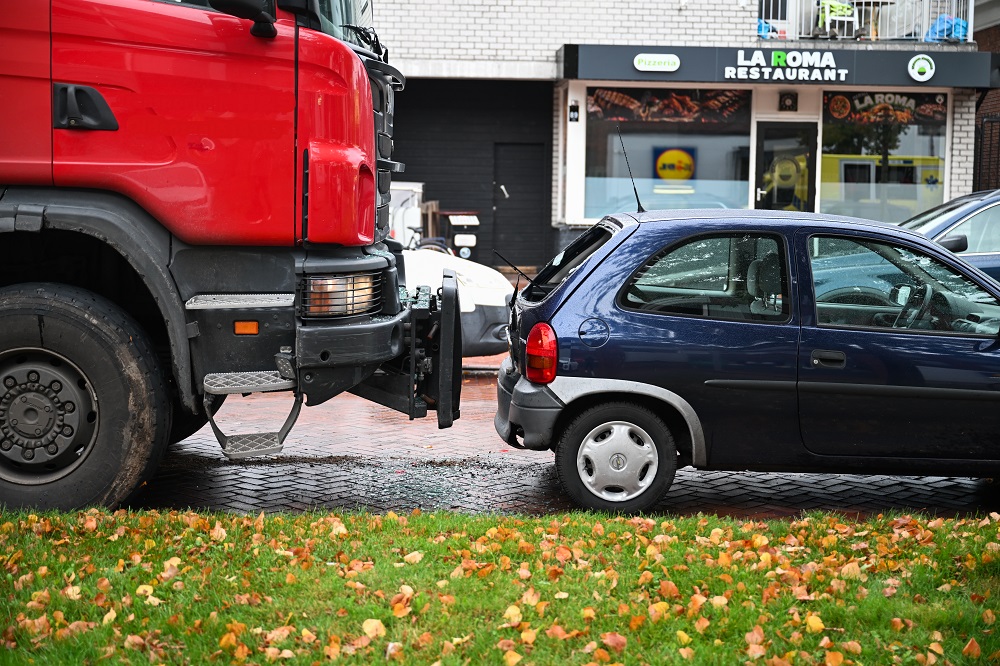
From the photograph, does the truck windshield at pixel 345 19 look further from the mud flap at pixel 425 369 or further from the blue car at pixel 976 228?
the blue car at pixel 976 228

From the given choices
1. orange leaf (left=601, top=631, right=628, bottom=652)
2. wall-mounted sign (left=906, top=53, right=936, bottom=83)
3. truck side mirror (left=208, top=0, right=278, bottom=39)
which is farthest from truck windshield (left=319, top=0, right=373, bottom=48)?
wall-mounted sign (left=906, top=53, right=936, bottom=83)

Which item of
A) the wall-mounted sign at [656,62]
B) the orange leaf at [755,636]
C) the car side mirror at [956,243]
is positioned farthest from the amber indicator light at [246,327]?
the wall-mounted sign at [656,62]

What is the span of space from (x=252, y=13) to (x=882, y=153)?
16.5 m

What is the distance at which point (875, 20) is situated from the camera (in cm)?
1958

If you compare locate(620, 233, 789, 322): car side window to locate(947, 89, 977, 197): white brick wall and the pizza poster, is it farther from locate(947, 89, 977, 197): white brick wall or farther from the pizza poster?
locate(947, 89, 977, 197): white brick wall

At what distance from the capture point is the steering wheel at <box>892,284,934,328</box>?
631cm

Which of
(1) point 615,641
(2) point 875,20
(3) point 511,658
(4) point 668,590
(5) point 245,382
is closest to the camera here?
(3) point 511,658

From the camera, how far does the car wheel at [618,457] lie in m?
6.21

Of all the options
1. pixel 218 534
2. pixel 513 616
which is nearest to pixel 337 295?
pixel 218 534

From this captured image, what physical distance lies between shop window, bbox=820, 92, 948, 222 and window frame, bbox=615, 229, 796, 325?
1412cm

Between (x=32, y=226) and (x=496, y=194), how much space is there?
15.8m

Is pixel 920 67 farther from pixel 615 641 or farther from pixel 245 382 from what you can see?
pixel 615 641

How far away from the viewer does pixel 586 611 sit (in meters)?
4.32

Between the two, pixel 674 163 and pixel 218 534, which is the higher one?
pixel 674 163
